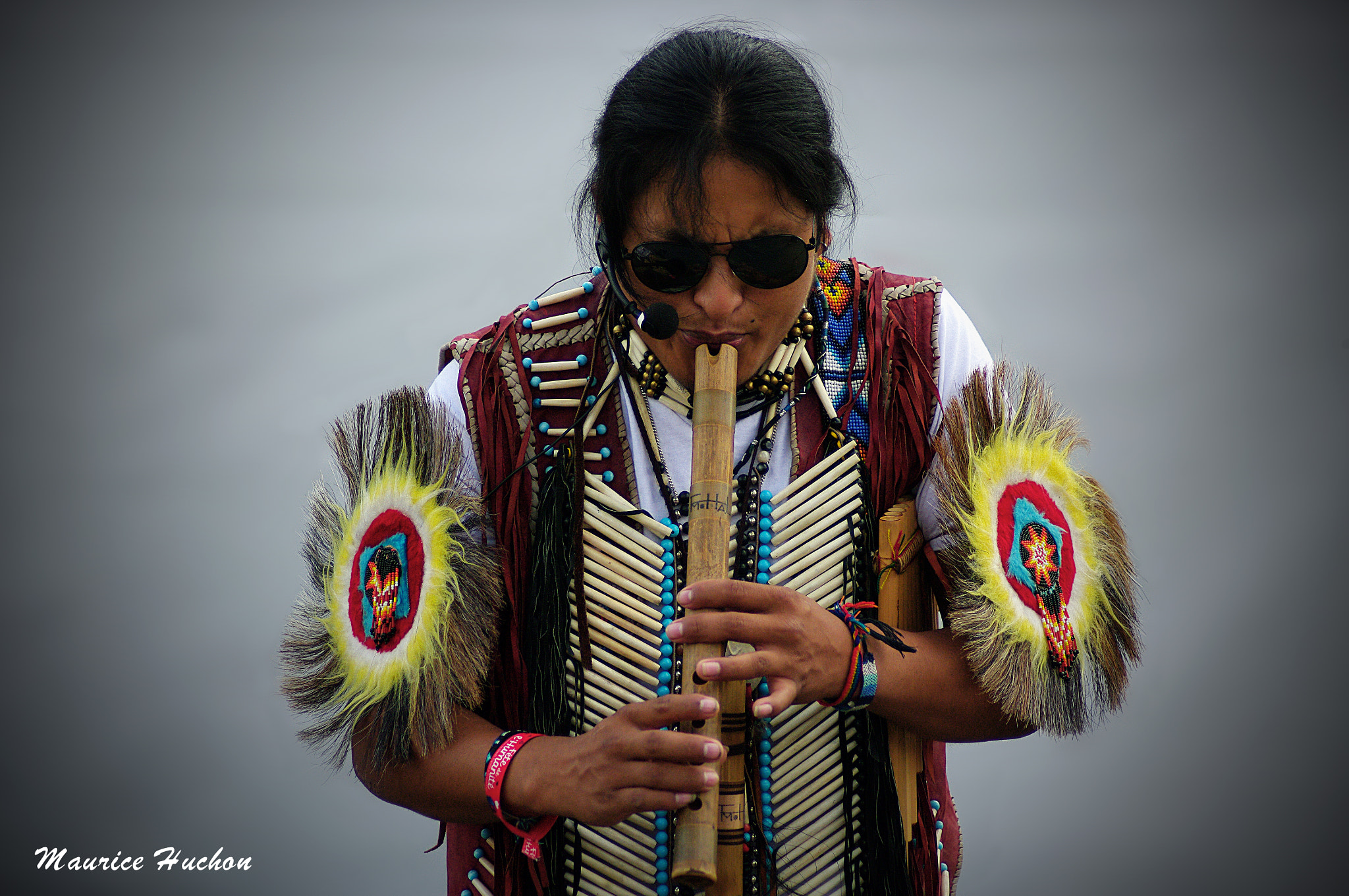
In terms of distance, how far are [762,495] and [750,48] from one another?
0.55m

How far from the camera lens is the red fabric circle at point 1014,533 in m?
1.44

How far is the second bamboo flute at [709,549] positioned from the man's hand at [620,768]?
1.3 inches

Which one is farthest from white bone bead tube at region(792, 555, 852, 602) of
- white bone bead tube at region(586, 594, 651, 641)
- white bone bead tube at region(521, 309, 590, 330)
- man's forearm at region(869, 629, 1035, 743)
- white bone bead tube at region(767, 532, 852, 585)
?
white bone bead tube at region(521, 309, 590, 330)

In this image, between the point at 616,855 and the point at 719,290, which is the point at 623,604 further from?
the point at 719,290

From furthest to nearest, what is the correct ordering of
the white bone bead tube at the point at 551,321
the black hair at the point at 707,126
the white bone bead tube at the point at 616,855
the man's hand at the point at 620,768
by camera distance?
the white bone bead tube at the point at 551,321 → the white bone bead tube at the point at 616,855 → the black hair at the point at 707,126 → the man's hand at the point at 620,768

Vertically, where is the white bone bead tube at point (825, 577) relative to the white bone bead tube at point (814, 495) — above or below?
below

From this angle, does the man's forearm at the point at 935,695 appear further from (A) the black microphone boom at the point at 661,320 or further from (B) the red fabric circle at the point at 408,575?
(B) the red fabric circle at the point at 408,575

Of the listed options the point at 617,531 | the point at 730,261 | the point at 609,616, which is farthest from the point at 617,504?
the point at 730,261

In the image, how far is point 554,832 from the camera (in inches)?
58.5

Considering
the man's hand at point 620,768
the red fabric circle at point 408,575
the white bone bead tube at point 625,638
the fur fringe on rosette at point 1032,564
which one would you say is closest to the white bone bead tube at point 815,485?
the fur fringe on rosette at point 1032,564

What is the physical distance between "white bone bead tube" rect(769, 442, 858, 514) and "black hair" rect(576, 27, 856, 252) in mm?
292

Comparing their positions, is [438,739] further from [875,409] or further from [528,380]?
[875,409]

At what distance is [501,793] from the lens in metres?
1.37

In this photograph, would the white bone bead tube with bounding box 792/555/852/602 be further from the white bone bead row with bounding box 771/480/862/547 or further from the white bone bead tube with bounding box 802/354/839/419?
the white bone bead tube with bounding box 802/354/839/419
